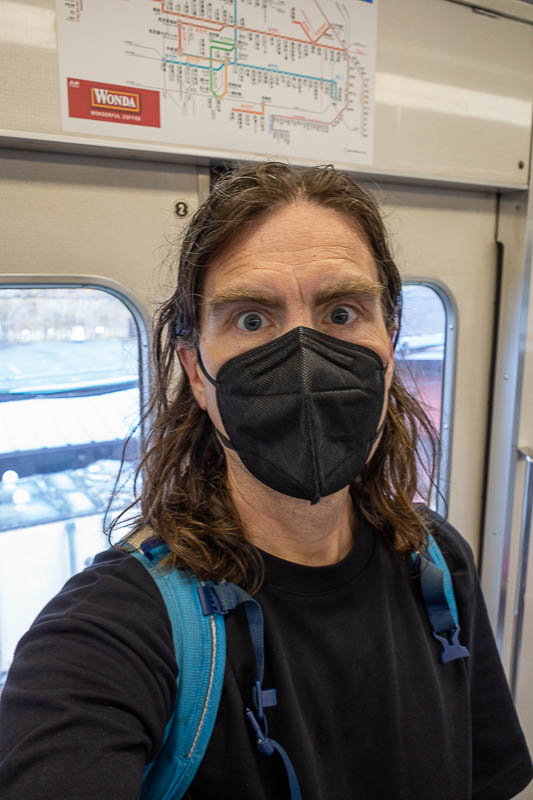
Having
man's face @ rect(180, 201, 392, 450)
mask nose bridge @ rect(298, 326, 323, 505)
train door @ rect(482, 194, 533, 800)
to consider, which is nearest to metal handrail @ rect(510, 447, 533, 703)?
train door @ rect(482, 194, 533, 800)

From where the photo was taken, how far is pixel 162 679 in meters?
Answer: 0.86

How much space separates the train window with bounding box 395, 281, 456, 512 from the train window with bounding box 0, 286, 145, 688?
3.32 ft

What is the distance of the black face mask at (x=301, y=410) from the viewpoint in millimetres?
986

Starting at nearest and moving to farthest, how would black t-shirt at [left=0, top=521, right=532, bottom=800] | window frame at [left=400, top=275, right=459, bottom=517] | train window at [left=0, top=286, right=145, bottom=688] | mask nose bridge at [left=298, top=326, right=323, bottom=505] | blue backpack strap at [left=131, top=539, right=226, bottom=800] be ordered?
black t-shirt at [left=0, top=521, right=532, bottom=800] < blue backpack strap at [left=131, top=539, right=226, bottom=800] < mask nose bridge at [left=298, top=326, right=323, bottom=505] < train window at [left=0, top=286, right=145, bottom=688] < window frame at [left=400, top=275, right=459, bottom=517]

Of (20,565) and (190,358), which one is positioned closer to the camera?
(190,358)

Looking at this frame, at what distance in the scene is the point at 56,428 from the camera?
1.72 m

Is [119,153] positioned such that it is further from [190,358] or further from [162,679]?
[162,679]

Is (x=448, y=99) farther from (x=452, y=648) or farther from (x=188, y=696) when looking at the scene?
(x=188, y=696)

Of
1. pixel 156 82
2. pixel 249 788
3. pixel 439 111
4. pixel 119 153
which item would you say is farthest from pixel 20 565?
pixel 439 111

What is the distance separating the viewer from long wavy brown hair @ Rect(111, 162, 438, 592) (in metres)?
1.07

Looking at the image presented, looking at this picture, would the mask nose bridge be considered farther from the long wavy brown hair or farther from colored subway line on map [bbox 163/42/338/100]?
colored subway line on map [bbox 163/42/338/100]

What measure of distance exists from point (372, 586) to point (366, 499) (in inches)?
9.1

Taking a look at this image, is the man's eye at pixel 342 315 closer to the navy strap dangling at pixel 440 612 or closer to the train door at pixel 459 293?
the navy strap dangling at pixel 440 612

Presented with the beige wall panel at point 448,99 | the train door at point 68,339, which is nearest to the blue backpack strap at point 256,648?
the train door at point 68,339
